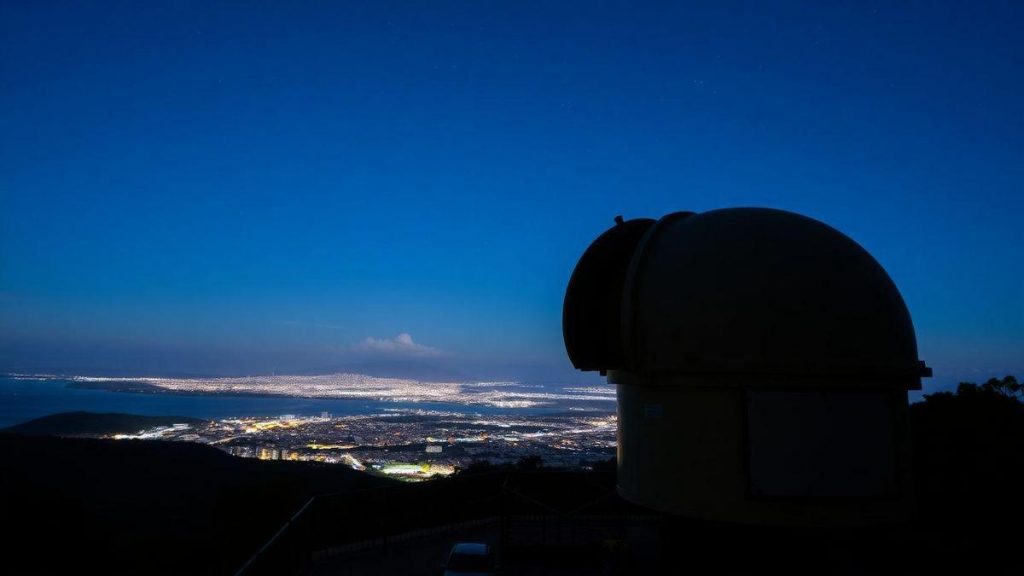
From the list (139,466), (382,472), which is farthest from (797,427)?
(139,466)

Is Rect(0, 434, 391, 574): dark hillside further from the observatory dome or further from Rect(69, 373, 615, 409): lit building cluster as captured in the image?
Rect(69, 373, 615, 409): lit building cluster

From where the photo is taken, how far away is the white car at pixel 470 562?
970cm

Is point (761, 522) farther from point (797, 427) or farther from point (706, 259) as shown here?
point (706, 259)

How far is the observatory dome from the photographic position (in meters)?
4.91

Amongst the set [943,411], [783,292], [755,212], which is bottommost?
[943,411]

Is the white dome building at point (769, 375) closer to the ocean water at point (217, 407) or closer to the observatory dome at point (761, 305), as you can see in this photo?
the observatory dome at point (761, 305)

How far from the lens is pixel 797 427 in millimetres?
4812

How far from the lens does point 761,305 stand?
498cm

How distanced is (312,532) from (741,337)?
9.38 m

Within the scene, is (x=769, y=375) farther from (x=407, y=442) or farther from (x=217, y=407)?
(x=217, y=407)

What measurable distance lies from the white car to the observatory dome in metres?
5.76

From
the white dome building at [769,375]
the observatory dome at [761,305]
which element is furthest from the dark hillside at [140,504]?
the observatory dome at [761,305]

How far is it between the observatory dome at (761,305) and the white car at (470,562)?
18.9ft

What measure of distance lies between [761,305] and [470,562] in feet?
23.8
